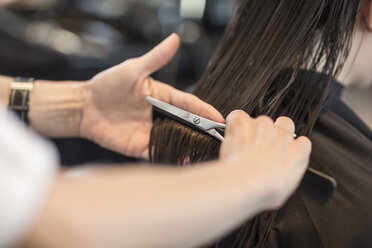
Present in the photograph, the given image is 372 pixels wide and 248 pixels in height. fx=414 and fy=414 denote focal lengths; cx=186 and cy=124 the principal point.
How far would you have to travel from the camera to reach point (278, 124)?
65 cm

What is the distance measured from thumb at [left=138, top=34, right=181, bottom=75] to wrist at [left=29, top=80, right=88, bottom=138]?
21 centimetres

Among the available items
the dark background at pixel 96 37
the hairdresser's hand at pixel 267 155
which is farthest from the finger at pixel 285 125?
the dark background at pixel 96 37

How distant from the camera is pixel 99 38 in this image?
2277 mm

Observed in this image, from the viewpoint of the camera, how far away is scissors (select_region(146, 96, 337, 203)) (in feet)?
2.42

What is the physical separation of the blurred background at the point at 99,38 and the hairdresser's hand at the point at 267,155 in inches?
30.1

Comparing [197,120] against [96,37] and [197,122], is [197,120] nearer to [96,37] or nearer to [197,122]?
[197,122]

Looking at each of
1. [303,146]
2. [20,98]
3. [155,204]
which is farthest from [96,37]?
[155,204]

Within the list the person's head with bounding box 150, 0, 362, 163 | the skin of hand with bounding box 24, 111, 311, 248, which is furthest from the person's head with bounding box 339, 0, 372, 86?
the skin of hand with bounding box 24, 111, 311, 248

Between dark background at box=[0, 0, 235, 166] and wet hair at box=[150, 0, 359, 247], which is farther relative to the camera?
dark background at box=[0, 0, 235, 166]

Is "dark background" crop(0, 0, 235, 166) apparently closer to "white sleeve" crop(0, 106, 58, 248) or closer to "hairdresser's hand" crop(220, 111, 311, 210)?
"hairdresser's hand" crop(220, 111, 311, 210)

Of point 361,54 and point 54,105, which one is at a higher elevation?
point 361,54

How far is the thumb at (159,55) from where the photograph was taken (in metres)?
0.93

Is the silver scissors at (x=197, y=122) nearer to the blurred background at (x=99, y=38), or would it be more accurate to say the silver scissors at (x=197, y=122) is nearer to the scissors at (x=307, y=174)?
the scissors at (x=307, y=174)

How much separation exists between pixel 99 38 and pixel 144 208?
2004 millimetres
